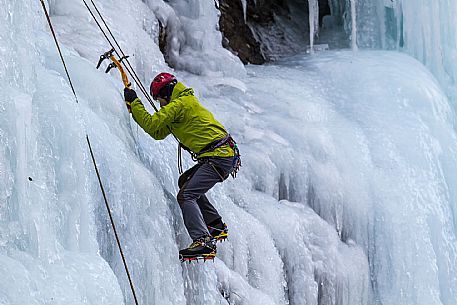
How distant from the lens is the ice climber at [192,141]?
11.4ft

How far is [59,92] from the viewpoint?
3135mm

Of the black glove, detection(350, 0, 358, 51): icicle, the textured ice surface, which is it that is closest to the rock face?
the textured ice surface

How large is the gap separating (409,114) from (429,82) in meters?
0.59

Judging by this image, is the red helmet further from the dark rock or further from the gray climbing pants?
the dark rock

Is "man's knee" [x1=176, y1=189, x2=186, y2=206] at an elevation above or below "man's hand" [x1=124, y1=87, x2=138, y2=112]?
below

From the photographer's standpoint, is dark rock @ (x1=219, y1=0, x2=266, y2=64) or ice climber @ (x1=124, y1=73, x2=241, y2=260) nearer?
ice climber @ (x1=124, y1=73, x2=241, y2=260)

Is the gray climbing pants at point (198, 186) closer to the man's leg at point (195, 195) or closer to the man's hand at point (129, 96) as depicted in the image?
the man's leg at point (195, 195)

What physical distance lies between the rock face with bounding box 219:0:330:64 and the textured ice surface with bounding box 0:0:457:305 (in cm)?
42

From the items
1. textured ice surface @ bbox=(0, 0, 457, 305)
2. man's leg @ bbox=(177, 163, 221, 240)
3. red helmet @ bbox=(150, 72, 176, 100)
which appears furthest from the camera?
red helmet @ bbox=(150, 72, 176, 100)

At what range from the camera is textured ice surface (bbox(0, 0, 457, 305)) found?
105 inches

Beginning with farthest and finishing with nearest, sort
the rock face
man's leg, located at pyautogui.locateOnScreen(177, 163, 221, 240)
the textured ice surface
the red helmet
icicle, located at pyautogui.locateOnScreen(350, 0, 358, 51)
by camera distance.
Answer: the rock face, icicle, located at pyautogui.locateOnScreen(350, 0, 358, 51), the red helmet, man's leg, located at pyautogui.locateOnScreen(177, 163, 221, 240), the textured ice surface

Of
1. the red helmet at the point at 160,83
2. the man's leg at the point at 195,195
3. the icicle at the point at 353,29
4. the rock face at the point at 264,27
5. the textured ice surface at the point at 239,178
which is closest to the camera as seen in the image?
the textured ice surface at the point at 239,178

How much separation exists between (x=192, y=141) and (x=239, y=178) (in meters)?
1.33

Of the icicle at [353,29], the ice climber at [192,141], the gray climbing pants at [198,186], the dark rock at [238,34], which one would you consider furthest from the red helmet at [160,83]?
the icicle at [353,29]
